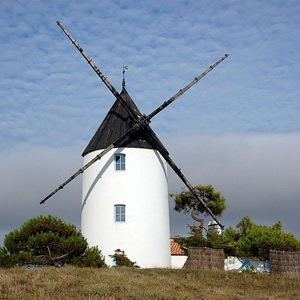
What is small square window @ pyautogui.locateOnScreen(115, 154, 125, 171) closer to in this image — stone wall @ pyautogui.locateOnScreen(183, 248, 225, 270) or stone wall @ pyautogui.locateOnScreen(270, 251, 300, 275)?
stone wall @ pyautogui.locateOnScreen(183, 248, 225, 270)

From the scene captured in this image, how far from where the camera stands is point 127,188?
2667cm

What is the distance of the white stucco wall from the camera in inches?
1024

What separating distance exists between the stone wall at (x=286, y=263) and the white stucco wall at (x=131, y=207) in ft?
20.4

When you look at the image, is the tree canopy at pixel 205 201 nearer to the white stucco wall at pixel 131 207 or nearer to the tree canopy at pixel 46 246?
the white stucco wall at pixel 131 207

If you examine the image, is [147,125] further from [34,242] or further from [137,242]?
[34,242]

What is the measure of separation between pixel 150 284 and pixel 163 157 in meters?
12.1

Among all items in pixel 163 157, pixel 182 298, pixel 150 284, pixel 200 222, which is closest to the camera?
pixel 182 298

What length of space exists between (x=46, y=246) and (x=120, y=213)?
602 cm

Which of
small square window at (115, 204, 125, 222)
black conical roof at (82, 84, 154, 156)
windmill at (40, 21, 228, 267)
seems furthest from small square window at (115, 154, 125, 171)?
small square window at (115, 204, 125, 222)

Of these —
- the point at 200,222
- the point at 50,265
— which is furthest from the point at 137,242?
the point at 200,222

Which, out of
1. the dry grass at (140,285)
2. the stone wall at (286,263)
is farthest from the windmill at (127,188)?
the stone wall at (286,263)

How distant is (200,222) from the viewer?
128ft

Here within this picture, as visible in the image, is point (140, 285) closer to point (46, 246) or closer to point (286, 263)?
point (46, 246)

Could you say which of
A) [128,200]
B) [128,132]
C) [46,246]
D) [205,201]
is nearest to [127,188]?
[128,200]
